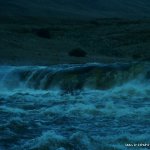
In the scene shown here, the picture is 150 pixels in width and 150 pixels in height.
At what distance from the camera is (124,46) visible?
40656 mm

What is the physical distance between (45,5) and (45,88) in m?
64.0

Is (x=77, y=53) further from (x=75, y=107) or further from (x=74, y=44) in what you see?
(x=75, y=107)

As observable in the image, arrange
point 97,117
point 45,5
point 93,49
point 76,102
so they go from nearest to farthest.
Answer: point 97,117, point 76,102, point 93,49, point 45,5

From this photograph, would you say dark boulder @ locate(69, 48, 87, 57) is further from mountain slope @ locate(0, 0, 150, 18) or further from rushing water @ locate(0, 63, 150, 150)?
mountain slope @ locate(0, 0, 150, 18)

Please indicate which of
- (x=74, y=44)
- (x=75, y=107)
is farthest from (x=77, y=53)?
(x=75, y=107)

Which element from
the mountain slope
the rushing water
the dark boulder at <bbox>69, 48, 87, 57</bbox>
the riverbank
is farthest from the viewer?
the mountain slope

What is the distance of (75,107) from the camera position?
19.2 metres

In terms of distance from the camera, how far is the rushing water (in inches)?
571

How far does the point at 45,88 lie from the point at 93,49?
14.8m

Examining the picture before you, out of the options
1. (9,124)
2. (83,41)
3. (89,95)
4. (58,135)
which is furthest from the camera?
(83,41)

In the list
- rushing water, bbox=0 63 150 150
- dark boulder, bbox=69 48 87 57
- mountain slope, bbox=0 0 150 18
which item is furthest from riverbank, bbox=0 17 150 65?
mountain slope, bbox=0 0 150 18

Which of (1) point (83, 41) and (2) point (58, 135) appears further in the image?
(1) point (83, 41)

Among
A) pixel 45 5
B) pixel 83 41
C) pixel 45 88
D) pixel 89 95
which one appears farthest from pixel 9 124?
pixel 45 5

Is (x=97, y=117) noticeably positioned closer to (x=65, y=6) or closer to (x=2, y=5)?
(x=2, y=5)
